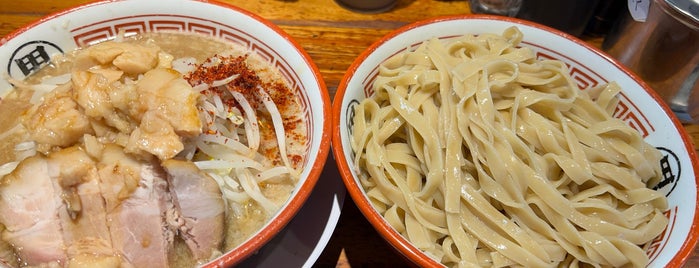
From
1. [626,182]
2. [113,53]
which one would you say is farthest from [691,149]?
[113,53]

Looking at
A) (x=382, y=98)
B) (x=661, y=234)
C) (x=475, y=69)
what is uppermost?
(x=475, y=69)

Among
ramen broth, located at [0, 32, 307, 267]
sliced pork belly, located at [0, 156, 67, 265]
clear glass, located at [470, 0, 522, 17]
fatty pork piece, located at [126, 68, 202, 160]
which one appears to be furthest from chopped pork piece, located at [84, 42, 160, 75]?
clear glass, located at [470, 0, 522, 17]

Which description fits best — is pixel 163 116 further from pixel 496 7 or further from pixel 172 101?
pixel 496 7

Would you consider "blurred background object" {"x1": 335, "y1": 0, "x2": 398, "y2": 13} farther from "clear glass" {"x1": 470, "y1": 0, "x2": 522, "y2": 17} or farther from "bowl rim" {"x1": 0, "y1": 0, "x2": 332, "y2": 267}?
"bowl rim" {"x1": 0, "y1": 0, "x2": 332, "y2": 267}

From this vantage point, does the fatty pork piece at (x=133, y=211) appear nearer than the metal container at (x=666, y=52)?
Yes

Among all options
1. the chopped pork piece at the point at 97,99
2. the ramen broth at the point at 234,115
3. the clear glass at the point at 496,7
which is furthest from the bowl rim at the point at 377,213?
the clear glass at the point at 496,7

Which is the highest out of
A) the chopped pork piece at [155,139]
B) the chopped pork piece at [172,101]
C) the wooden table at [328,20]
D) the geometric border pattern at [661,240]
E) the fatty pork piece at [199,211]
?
the chopped pork piece at [172,101]

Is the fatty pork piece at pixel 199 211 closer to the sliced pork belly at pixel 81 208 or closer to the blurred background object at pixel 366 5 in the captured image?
the sliced pork belly at pixel 81 208

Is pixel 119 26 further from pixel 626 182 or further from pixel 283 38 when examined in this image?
pixel 626 182
